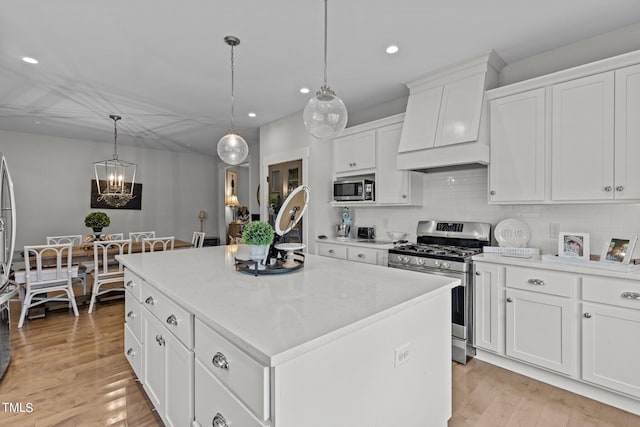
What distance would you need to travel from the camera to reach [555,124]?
7.79 feet

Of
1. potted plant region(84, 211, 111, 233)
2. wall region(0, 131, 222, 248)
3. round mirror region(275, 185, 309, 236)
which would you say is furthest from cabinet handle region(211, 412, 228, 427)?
wall region(0, 131, 222, 248)

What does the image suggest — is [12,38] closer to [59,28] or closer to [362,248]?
[59,28]

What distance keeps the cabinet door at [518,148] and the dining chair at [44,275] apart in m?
4.52

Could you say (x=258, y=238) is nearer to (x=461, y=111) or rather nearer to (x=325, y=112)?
(x=325, y=112)

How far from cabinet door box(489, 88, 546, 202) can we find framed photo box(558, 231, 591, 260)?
0.34 m

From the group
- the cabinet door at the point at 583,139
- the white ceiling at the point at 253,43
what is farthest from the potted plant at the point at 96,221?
the cabinet door at the point at 583,139

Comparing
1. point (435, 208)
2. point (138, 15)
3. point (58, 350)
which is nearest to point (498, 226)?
point (435, 208)

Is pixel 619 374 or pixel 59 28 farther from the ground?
pixel 59 28

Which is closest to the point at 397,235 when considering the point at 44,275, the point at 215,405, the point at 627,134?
the point at 627,134

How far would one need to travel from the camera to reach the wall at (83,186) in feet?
18.2

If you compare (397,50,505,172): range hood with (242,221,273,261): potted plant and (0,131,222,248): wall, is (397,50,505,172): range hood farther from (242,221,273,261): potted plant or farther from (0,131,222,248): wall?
(0,131,222,248): wall

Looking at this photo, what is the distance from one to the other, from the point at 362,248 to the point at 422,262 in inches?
30.9

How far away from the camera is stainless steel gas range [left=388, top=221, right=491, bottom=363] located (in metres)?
2.62

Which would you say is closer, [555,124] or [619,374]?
[619,374]
